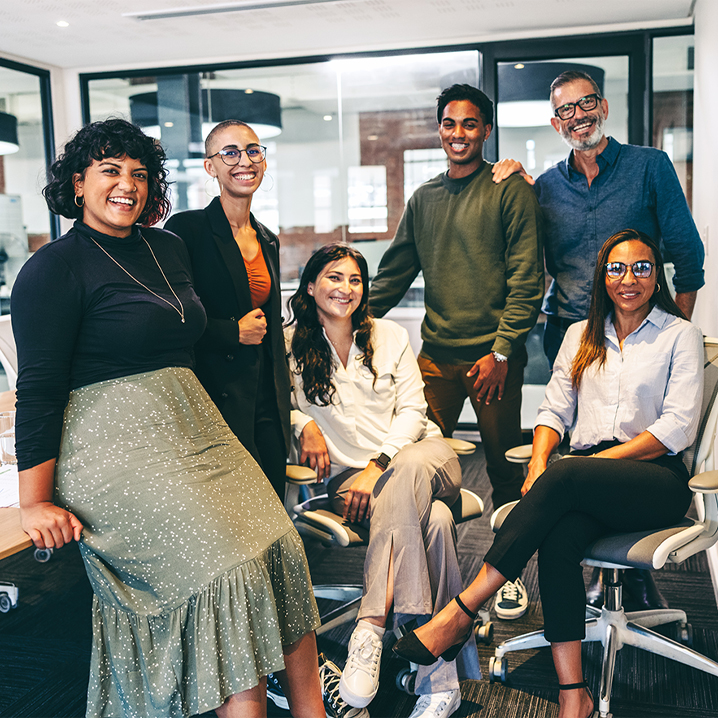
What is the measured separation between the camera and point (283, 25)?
4207 millimetres

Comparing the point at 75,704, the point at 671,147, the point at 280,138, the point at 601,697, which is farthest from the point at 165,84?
the point at 601,697

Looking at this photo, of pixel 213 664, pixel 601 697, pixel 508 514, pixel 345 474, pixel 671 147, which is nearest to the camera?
pixel 213 664

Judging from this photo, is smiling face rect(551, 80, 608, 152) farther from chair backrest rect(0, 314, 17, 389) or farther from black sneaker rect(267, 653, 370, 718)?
chair backrest rect(0, 314, 17, 389)

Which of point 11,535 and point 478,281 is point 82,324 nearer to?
point 11,535

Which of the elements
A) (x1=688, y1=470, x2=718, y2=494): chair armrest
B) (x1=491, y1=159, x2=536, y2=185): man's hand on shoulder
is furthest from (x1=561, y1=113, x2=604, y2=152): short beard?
(x1=688, y1=470, x2=718, y2=494): chair armrest

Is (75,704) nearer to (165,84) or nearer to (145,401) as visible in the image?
(145,401)

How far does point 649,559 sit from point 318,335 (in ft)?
→ 4.08

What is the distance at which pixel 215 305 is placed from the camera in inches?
86.8

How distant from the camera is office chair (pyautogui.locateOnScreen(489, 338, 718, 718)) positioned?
6.54 ft

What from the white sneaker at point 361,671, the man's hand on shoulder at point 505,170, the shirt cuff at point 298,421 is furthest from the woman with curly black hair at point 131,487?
the man's hand on shoulder at point 505,170

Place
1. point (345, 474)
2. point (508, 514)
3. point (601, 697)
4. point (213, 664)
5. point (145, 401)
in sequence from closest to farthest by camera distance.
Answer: point (213, 664)
point (145, 401)
point (601, 697)
point (508, 514)
point (345, 474)

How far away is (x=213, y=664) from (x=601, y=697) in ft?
3.62

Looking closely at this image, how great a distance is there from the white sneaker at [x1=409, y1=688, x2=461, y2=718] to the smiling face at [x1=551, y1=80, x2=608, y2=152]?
1874 millimetres

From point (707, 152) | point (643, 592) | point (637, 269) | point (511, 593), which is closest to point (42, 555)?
point (511, 593)
